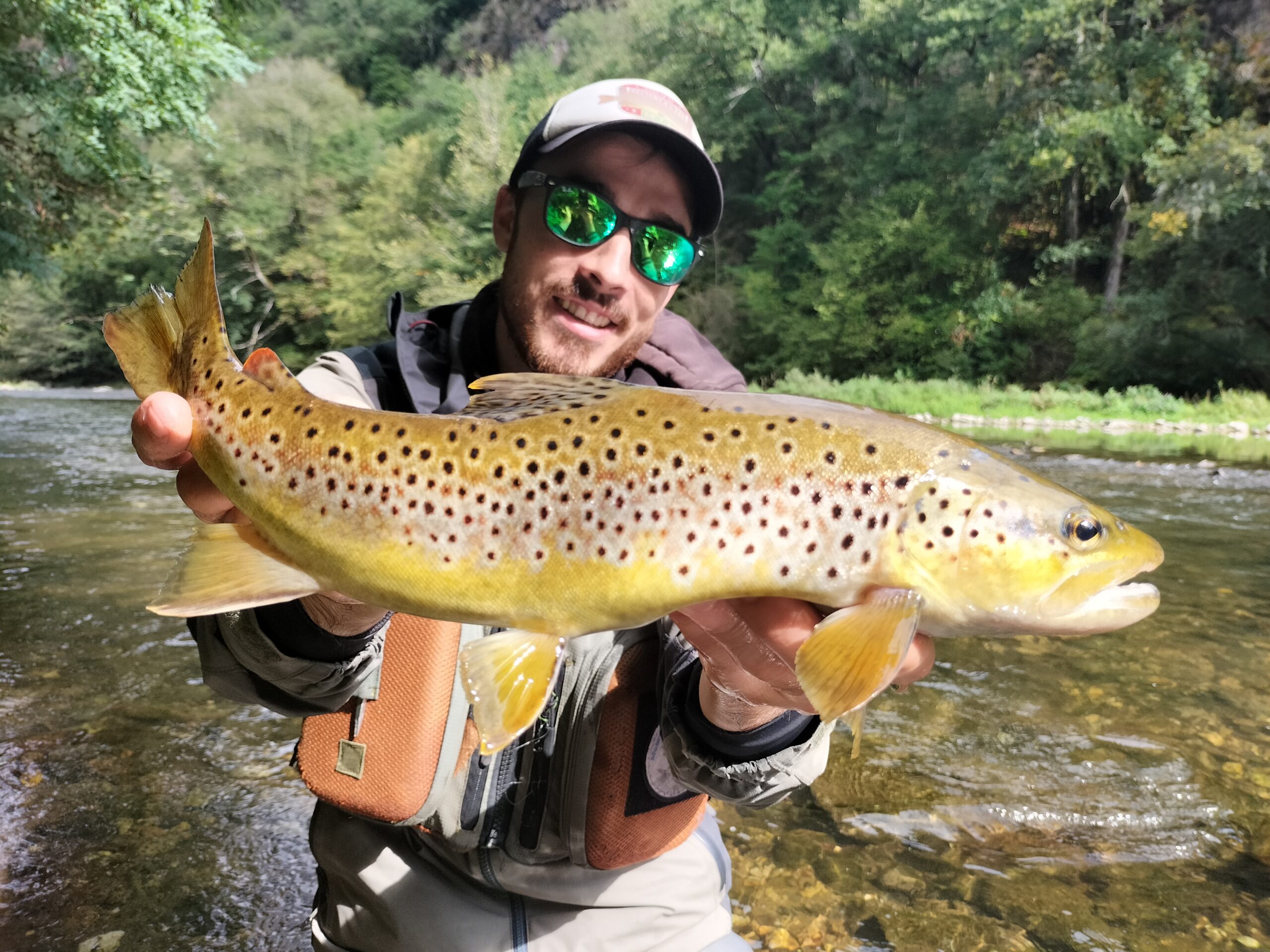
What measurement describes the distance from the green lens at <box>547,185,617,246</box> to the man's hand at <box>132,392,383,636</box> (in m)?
1.55

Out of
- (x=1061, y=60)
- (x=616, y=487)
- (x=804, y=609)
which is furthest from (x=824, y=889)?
(x=1061, y=60)

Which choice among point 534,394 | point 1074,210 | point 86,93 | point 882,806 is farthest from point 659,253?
point 1074,210

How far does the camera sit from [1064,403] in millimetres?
23156

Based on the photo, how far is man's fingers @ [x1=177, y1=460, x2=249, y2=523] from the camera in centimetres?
189

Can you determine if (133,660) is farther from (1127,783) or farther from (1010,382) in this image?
(1010,382)

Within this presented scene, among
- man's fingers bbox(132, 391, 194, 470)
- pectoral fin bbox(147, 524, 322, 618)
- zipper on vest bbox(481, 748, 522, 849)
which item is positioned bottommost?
zipper on vest bbox(481, 748, 522, 849)

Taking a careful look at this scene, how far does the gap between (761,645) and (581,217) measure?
1.86 meters

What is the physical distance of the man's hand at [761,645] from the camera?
1691 millimetres

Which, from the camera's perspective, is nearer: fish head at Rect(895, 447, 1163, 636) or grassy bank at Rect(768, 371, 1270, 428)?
fish head at Rect(895, 447, 1163, 636)

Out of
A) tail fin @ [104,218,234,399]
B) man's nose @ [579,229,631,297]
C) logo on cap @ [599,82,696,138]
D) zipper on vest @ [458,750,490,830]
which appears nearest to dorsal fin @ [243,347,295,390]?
tail fin @ [104,218,234,399]

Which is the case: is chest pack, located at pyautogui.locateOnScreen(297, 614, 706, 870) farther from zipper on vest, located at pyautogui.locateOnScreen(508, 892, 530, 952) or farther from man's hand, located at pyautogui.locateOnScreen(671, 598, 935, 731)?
man's hand, located at pyautogui.locateOnScreen(671, 598, 935, 731)

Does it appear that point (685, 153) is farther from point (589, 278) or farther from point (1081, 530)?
point (1081, 530)

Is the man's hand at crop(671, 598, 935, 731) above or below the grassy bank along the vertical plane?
above

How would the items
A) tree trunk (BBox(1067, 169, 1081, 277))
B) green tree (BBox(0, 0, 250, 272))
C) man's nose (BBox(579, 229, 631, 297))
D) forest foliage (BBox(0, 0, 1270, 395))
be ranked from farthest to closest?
1. tree trunk (BBox(1067, 169, 1081, 277))
2. forest foliage (BBox(0, 0, 1270, 395))
3. green tree (BBox(0, 0, 250, 272))
4. man's nose (BBox(579, 229, 631, 297))
